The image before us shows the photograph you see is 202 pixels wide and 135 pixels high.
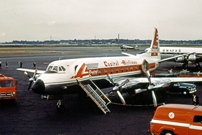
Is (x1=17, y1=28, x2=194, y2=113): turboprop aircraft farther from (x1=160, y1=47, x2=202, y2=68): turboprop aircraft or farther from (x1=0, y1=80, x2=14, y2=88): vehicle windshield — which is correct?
(x1=160, y1=47, x2=202, y2=68): turboprop aircraft

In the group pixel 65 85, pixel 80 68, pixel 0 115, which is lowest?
pixel 0 115

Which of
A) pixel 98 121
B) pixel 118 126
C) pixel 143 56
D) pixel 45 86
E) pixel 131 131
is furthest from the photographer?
pixel 143 56

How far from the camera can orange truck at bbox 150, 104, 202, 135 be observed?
12.0m

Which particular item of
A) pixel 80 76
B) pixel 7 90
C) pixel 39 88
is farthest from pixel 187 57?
pixel 7 90

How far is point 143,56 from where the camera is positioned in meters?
30.4

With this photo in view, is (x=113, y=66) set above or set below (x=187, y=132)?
above

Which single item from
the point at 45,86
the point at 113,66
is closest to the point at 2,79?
the point at 45,86

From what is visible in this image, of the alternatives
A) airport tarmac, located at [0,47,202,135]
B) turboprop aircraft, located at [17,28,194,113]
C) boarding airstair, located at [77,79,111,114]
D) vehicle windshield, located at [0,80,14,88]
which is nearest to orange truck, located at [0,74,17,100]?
vehicle windshield, located at [0,80,14,88]

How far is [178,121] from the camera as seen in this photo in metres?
12.4

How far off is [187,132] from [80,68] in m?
11.3

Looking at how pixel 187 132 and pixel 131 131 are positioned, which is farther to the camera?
pixel 131 131

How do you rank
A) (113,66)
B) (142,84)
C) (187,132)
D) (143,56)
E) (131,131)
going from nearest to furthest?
(187,132) < (131,131) < (142,84) < (113,66) < (143,56)

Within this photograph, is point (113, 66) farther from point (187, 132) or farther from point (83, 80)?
point (187, 132)

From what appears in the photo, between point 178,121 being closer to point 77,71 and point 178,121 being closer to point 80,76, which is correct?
point 80,76
